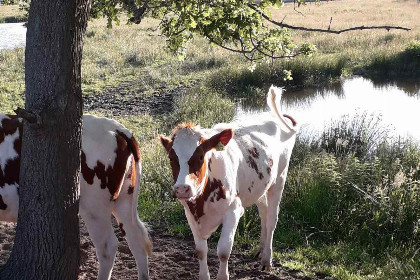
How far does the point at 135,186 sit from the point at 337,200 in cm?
323

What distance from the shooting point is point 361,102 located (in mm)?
17594

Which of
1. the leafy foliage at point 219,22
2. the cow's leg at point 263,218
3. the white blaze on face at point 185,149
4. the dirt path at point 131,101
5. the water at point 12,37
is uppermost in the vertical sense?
the leafy foliage at point 219,22

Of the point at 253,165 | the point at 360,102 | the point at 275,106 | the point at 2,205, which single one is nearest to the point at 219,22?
the point at 275,106

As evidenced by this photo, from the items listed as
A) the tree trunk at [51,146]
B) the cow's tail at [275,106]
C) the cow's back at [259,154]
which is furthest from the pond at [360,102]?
the tree trunk at [51,146]

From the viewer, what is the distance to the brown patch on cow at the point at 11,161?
4.66 meters

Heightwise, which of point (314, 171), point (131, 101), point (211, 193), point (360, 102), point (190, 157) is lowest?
point (131, 101)

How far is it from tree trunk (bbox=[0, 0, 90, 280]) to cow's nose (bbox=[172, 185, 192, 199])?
2.39 ft

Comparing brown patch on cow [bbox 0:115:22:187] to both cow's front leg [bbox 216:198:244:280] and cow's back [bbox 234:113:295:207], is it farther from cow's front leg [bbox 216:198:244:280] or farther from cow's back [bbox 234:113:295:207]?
cow's back [bbox 234:113:295:207]

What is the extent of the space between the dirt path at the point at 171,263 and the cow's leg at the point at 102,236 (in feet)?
2.21

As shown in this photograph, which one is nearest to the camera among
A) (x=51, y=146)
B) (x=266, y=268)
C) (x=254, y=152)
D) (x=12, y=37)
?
(x=51, y=146)

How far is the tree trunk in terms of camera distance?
3.94 m

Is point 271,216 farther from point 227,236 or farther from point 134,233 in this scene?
point 134,233

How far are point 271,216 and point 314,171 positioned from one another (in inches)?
102

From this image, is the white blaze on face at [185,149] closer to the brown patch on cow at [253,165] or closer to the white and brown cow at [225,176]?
the white and brown cow at [225,176]
